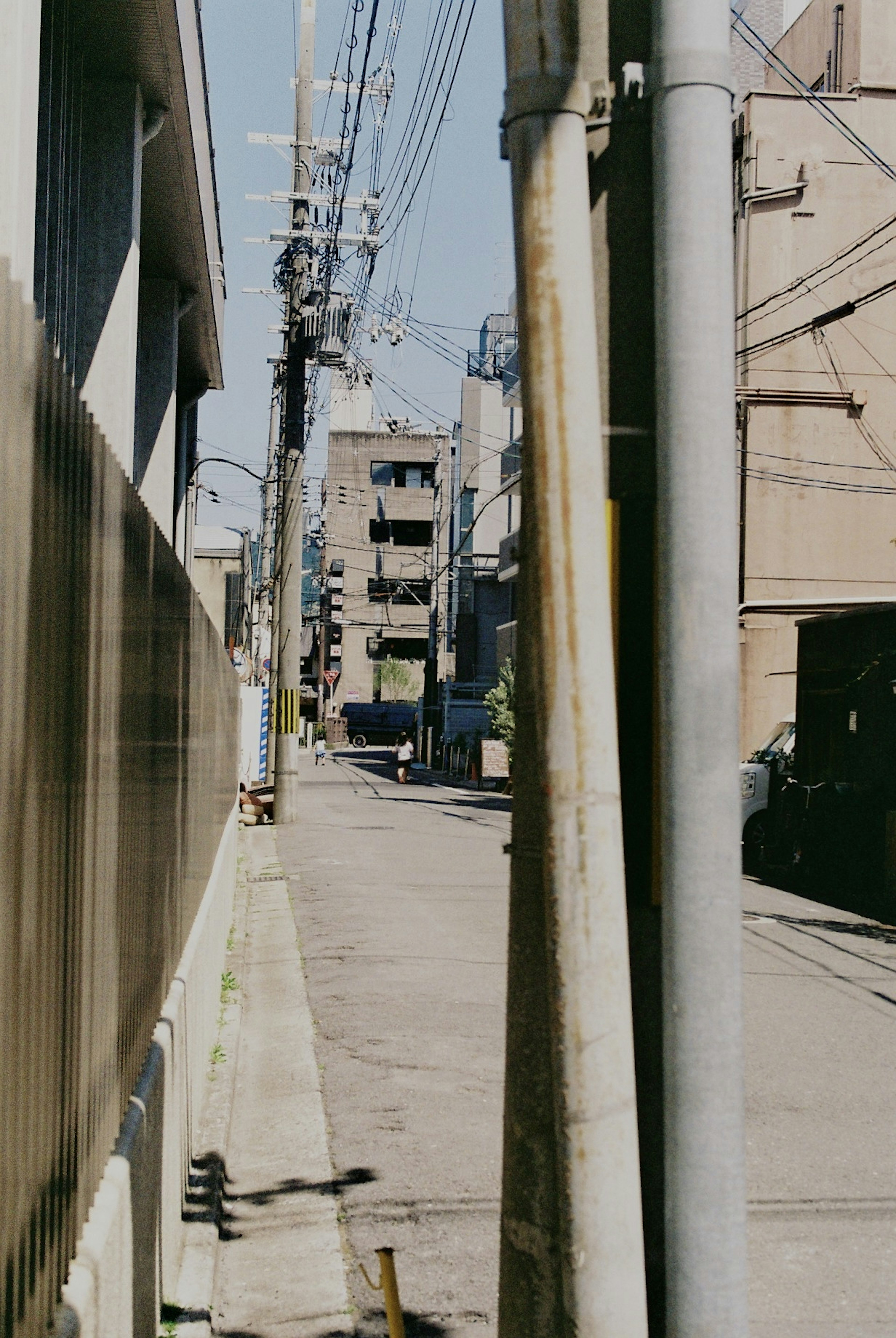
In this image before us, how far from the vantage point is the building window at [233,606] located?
89.6ft

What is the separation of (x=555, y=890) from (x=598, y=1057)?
0.87ft

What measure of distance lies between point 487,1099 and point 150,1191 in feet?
11.8

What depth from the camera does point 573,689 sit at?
86.0 inches

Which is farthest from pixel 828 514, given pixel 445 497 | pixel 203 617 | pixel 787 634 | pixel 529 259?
pixel 445 497

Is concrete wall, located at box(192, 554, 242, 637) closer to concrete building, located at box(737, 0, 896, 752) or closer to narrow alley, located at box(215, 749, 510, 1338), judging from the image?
narrow alley, located at box(215, 749, 510, 1338)

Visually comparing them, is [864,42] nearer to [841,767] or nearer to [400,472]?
[841,767]

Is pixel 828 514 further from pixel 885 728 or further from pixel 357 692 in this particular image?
pixel 357 692

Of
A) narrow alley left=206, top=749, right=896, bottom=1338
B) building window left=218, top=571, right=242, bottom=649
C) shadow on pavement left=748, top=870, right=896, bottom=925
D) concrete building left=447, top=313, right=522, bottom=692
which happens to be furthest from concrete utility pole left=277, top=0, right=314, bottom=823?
concrete building left=447, top=313, right=522, bottom=692

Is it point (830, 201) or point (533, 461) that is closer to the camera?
point (533, 461)

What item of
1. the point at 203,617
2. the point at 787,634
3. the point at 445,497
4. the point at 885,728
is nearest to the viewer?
the point at 203,617

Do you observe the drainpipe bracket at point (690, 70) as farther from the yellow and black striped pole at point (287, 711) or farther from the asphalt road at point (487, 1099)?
the yellow and black striped pole at point (287, 711)

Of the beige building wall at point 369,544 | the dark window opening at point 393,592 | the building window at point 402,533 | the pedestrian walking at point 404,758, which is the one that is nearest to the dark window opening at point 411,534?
the building window at point 402,533

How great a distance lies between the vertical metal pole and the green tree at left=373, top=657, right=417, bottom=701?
87446 millimetres

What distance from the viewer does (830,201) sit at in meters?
31.2
